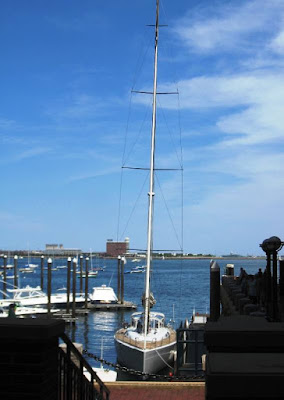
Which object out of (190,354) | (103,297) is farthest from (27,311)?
(190,354)

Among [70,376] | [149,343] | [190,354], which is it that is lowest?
[149,343]

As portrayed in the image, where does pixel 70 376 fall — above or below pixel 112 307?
above

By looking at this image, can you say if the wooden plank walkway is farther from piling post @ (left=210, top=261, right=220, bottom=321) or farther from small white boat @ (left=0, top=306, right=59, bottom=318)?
small white boat @ (left=0, top=306, right=59, bottom=318)

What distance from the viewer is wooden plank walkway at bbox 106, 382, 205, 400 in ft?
43.7

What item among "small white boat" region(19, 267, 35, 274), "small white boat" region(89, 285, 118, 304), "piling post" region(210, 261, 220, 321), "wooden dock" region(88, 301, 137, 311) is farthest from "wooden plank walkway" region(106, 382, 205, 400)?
"small white boat" region(19, 267, 35, 274)

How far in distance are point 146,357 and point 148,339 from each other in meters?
1.28

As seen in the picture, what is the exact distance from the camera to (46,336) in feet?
17.6

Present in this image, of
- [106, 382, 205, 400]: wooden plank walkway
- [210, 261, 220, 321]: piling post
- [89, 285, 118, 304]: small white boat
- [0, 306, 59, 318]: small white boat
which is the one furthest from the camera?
[89, 285, 118, 304]: small white boat

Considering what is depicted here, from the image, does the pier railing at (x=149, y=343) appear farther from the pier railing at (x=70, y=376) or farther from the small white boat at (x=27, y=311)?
the small white boat at (x=27, y=311)

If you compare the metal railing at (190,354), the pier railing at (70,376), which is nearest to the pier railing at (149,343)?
the metal railing at (190,354)

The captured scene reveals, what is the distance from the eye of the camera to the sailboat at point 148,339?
30516 mm

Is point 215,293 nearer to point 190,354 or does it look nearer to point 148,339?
point 190,354

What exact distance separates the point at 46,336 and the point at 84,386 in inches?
80.3

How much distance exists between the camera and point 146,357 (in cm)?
3034
